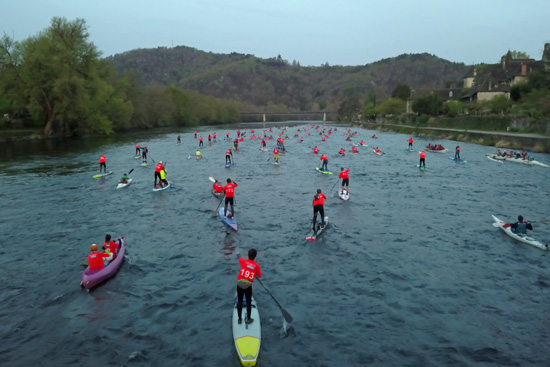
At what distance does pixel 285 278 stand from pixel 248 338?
502 cm

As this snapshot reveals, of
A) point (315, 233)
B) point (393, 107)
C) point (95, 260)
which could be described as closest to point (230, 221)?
point (315, 233)

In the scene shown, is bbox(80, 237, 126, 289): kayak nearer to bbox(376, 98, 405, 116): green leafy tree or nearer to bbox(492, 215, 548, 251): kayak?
bbox(492, 215, 548, 251): kayak

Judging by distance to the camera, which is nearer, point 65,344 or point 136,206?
point 65,344

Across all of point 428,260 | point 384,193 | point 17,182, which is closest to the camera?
point 428,260

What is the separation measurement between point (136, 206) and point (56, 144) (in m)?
48.5

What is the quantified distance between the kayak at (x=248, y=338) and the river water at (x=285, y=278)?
1.24ft

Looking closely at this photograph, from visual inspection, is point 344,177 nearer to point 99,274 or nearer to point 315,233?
point 315,233

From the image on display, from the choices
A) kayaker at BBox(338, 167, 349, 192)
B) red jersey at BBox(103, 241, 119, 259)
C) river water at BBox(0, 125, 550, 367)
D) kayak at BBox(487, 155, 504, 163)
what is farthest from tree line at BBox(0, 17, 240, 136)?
kayak at BBox(487, 155, 504, 163)

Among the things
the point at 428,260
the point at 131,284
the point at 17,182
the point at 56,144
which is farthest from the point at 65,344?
the point at 56,144

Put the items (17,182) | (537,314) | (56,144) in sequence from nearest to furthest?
(537,314) < (17,182) < (56,144)

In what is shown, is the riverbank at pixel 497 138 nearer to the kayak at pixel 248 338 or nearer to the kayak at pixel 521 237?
the kayak at pixel 521 237

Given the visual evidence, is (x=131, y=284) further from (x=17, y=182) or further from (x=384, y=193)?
(x=17, y=182)

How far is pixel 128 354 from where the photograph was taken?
1154 centimetres

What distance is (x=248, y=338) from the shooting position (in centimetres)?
1159
